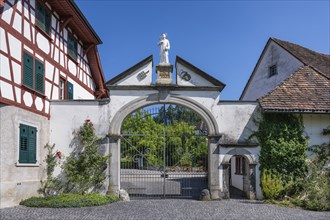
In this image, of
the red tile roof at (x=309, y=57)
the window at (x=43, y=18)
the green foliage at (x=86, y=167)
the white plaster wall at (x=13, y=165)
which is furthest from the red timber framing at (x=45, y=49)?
the red tile roof at (x=309, y=57)

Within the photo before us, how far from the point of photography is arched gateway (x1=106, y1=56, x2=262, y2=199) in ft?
41.7

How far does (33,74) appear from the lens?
11.5 m

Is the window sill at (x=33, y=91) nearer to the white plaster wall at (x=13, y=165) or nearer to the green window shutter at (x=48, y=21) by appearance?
the white plaster wall at (x=13, y=165)

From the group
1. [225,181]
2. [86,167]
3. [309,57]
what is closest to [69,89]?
[86,167]

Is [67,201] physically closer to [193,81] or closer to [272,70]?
[193,81]

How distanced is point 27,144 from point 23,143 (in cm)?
20

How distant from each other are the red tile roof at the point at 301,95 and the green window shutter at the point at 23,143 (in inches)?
336

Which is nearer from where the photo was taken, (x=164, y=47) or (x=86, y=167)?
(x=86, y=167)

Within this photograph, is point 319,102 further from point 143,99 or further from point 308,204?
point 143,99

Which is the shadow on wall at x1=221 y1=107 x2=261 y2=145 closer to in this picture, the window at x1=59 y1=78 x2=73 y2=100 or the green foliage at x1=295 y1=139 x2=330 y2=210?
the green foliage at x1=295 y1=139 x2=330 y2=210

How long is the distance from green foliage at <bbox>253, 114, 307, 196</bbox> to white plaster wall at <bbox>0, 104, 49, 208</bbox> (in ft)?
27.3

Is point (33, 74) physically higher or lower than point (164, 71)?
lower

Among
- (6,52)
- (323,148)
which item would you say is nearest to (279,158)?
(323,148)

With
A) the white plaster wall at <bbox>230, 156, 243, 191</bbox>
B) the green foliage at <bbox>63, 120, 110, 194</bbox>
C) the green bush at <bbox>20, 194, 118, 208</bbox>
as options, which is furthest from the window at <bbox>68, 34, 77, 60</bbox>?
the white plaster wall at <bbox>230, 156, 243, 191</bbox>
